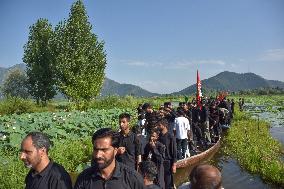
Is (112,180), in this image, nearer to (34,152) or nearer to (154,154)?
(34,152)

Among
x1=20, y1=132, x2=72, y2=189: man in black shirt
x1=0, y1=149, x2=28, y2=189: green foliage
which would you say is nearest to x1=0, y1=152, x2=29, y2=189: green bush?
x1=0, y1=149, x2=28, y2=189: green foliage

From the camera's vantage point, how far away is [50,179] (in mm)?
3943

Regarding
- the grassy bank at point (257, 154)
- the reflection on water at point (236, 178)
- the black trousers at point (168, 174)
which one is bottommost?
the reflection on water at point (236, 178)

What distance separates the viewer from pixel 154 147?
741 cm

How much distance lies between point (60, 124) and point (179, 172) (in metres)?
9.56

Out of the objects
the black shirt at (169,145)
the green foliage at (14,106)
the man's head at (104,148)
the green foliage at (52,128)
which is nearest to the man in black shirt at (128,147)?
the black shirt at (169,145)

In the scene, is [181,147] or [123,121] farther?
[181,147]

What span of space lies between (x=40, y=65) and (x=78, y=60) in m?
13.3

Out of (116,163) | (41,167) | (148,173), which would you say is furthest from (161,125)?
(41,167)

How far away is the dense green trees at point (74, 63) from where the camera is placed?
1617 inches

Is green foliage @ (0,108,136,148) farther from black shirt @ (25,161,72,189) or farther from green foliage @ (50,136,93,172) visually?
black shirt @ (25,161,72,189)

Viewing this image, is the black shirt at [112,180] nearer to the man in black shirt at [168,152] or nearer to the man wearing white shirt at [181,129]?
the man in black shirt at [168,152]

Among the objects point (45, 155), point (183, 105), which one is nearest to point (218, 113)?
point (183, 105)

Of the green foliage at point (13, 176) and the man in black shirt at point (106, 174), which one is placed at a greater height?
the man in black shirt at point (106, 174)
